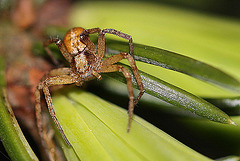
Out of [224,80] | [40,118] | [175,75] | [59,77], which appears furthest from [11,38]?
[224,80]

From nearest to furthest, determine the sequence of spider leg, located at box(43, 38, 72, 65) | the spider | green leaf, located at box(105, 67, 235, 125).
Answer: green leaf, located at box(105, 67, 235, 125) → the spider → spider leg, located at box(43, 38, 72, 65)

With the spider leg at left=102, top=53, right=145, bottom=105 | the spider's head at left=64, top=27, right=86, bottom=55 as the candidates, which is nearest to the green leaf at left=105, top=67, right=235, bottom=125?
the spider leg at left=102, top=53, right=145, bottom=105

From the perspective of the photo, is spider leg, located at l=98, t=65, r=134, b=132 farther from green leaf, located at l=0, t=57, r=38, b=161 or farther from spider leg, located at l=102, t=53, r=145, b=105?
green leaf, located at l=0, t=57, r=38, b=161

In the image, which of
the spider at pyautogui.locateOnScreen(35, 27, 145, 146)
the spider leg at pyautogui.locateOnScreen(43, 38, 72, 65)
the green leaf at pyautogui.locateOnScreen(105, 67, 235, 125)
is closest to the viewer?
the green leaf at pyautogui.locateOnScreen(105, 67, 235, 125)

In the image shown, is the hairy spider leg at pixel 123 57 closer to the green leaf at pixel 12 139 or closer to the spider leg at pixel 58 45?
the spider leg at pixel 58 45

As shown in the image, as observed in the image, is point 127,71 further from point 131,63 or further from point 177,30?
point 177,30

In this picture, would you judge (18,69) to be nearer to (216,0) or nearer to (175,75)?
(175,75)

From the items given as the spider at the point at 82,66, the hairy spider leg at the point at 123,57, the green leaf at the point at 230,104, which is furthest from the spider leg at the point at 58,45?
the green leaf at the point at 230,104
